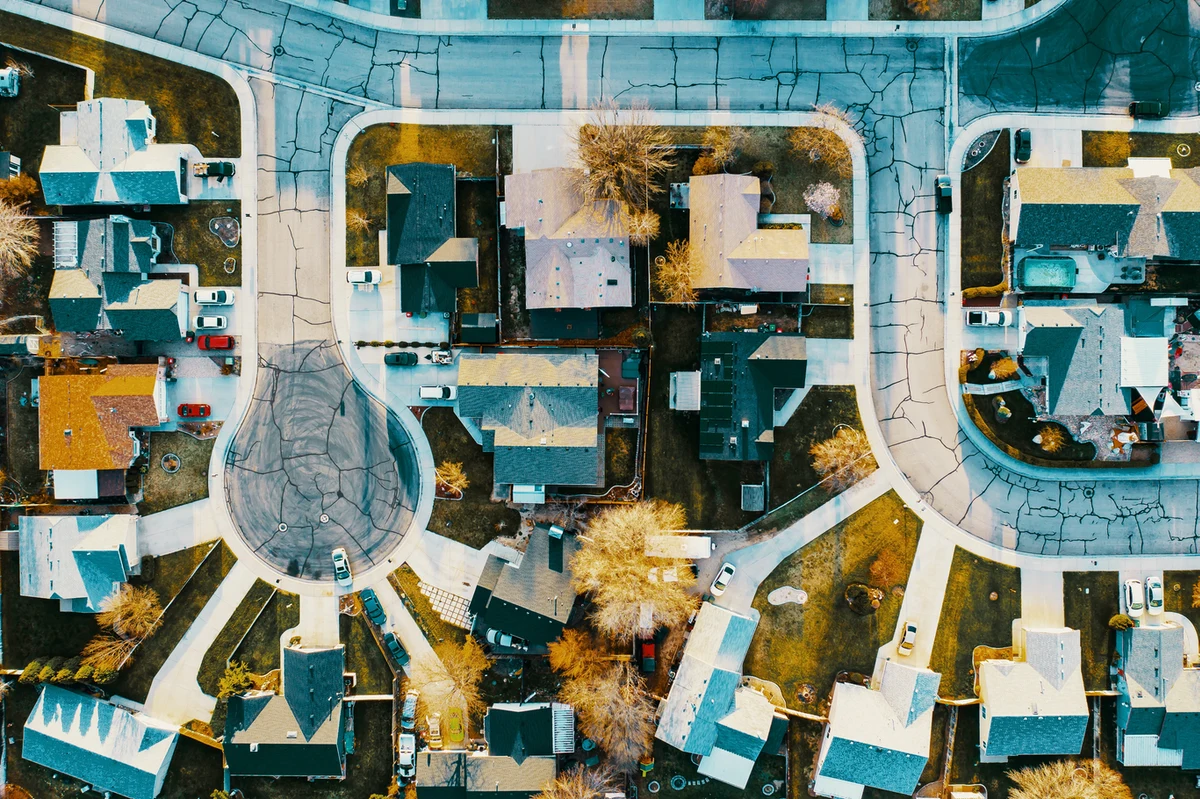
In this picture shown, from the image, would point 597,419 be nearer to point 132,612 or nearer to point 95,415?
point 95,415

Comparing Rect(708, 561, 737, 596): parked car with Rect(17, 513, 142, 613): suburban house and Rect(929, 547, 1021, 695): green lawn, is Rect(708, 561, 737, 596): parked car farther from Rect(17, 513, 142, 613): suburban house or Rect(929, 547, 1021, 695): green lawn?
Rect(17, 513, 142, 613): suburban house

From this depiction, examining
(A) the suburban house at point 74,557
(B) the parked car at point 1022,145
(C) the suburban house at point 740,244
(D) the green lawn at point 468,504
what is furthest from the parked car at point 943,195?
(A) the suburban house at point 74,557

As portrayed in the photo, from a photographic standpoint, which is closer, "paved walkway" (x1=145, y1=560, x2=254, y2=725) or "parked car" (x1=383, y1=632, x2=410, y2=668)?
"parked car" (x1=383, y1=632, x2=410, y2=668)

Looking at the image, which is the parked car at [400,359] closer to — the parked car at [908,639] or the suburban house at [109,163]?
the suburban house at [109,163]

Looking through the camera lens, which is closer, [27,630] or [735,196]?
[735,196]

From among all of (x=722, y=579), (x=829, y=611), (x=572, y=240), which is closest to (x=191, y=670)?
(x=722, y=579)

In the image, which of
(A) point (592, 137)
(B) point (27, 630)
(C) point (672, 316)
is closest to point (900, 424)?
(C) point (672, 316)

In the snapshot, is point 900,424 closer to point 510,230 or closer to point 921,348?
point 921,348

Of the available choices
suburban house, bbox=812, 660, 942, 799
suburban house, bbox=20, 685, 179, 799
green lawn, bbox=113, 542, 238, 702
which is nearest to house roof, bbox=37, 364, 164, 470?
green lawn, bbox=113, 542, 238, 702
